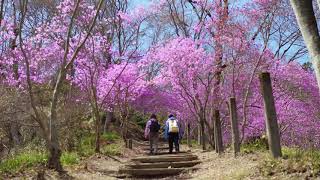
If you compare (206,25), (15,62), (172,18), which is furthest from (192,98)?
(172,18)

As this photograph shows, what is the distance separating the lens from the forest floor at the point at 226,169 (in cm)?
650

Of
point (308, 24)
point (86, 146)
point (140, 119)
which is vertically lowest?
point (86, 146)

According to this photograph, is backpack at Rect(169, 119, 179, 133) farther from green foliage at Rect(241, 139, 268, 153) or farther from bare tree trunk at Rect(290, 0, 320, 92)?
bare tree trunk at Rect(290, 0, 320, 92)

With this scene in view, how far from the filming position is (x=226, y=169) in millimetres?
9469

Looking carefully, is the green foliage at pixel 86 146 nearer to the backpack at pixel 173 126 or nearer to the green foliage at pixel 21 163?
the backpack at pixel 173 126

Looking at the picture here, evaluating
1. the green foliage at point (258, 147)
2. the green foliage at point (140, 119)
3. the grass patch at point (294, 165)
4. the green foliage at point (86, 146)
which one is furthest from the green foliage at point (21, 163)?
the green foliage at point (140, 119)

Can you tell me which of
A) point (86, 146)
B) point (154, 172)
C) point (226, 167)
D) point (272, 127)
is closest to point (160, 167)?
point (154, 172)

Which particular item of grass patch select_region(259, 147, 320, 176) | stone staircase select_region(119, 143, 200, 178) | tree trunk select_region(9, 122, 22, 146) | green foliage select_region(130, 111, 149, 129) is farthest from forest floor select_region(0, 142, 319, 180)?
green foliage select_region(130, 111, 149, 129)

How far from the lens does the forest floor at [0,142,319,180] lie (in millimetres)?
6496

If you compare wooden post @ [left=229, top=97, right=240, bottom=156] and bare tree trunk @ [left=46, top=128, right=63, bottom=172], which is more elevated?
wooden post @ [left=229, top=97, right=240, bottom=156]

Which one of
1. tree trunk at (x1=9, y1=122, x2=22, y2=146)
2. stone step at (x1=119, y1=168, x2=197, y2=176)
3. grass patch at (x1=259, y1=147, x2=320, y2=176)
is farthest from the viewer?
tree trunk at (x1=9, y1=122, x2=22, y2=146)

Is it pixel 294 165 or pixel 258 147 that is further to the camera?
pixel 258 147

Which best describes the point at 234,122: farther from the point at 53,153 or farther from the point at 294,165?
the point at 53,153

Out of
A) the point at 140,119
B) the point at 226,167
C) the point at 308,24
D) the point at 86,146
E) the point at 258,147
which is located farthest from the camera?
the point at 140,119
